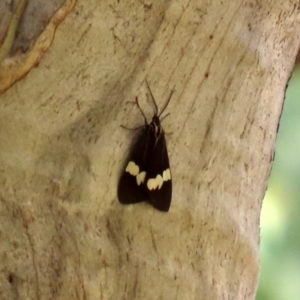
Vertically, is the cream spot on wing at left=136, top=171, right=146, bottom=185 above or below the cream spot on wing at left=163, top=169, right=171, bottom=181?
below

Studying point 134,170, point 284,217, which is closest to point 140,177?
point 134,170

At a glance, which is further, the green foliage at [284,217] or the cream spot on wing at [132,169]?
the green foliage at [284,217]

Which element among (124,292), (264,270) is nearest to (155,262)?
(124,292)

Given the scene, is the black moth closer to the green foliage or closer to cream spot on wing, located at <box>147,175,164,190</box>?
cream spot on wing, located at <box>147,175,164,190</box>

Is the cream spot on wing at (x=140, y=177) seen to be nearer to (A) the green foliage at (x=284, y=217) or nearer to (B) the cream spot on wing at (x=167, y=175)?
(B) the cream spot on wing at (x=167, y=175)

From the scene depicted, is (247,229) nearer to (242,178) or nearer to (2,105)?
(242,178)

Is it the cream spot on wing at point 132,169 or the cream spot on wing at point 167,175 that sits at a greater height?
the cream spot on wing at point 167,175

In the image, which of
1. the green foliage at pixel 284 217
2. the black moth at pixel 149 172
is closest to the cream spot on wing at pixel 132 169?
the black moth at pixel 149 172

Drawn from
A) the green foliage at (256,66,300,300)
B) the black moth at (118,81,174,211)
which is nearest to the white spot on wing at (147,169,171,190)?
the black moth at (118,81,174,211)
